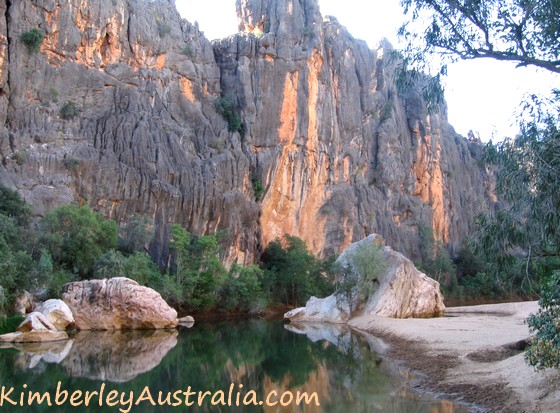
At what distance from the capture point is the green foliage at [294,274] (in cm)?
5356

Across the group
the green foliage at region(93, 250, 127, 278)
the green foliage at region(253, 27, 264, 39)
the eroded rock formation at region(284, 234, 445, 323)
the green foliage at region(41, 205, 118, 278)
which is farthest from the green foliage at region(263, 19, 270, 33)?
the green foliage at region(93, 250, 127, 278)

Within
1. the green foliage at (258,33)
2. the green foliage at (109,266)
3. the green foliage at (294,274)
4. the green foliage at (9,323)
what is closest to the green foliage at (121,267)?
the green foliage at (109,266)

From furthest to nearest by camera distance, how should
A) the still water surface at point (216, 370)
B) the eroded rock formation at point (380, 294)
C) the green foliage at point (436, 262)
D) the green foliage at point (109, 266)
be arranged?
the green foliage at point (436, 262) → the eroded rock formation at point (380, 294) → the green foliage at point (109, 266) → the still water surface at point (216, 370)

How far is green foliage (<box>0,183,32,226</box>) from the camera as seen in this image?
35531mm

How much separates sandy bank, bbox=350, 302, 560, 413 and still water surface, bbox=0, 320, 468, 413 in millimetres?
1008

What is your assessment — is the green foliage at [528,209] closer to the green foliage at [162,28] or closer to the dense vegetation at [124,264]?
the dense vegetation at [124,264]

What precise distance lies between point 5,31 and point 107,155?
12.4 metres

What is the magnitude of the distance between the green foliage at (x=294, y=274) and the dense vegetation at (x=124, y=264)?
0.11m

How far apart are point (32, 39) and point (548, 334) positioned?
45519mm

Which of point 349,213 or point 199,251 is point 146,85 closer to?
Result: point 199,251

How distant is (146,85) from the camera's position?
52750 millimetres

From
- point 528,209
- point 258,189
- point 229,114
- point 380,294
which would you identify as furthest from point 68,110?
A: point 528,209

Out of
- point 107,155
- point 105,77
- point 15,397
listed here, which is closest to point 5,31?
point 105,77

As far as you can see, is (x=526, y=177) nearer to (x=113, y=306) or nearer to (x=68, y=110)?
(x=113, y=306)
